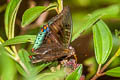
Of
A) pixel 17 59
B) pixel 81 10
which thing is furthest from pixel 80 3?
pixel 17 59

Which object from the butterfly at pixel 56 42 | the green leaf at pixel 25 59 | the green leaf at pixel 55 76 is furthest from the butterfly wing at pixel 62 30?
the green leaf at pixel 25 59

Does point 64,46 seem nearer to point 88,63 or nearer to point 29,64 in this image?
point 29,64

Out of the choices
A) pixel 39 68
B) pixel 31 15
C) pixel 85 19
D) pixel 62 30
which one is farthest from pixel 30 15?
pixel 85 19

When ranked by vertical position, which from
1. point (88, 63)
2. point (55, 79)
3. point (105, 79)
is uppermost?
point (55, 79)

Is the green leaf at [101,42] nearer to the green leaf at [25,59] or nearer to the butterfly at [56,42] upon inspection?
the butterfly at [56,42]

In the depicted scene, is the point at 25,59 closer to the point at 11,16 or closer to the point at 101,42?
the point at 11,16

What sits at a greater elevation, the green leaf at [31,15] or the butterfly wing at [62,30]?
the green leaf at [31,15]

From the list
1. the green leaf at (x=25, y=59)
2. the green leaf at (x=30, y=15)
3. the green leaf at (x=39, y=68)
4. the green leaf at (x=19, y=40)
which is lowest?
the green leaf at (x=39, y=68)

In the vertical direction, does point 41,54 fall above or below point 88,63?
above
